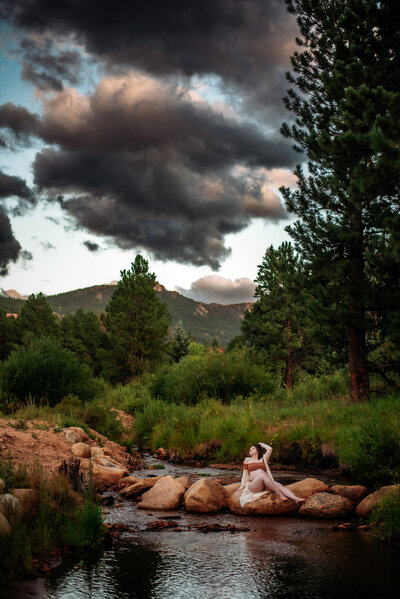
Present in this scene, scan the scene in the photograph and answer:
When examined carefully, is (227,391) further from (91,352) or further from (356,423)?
(91,352)

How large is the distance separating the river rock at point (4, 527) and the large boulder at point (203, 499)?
14.4ft

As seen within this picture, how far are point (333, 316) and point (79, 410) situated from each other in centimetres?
937

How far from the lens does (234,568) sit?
263 inches

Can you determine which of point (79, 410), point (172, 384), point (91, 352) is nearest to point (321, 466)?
point (79, 410)

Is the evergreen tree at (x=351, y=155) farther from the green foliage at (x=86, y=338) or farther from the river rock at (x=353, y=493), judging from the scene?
the green foliage at (x=86, y=338)

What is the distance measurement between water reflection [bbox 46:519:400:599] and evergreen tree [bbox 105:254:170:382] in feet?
145

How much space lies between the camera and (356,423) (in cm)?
1529

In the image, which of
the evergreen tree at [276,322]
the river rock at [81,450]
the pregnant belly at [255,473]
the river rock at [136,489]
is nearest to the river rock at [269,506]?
the pregnant belly at [255,473]

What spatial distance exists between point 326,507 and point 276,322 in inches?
1298

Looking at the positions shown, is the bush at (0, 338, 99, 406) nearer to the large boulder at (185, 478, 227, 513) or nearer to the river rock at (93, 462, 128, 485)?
the river rock at (93, 462, 128, 485)

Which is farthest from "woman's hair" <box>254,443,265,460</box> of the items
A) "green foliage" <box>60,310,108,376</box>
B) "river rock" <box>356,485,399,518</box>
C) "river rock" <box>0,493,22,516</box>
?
"green foliage" <box>60,310,108,376</box>

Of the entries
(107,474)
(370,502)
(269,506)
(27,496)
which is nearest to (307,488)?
(269,506)

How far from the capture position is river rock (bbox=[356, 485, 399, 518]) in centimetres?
908

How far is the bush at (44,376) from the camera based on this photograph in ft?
60.3
